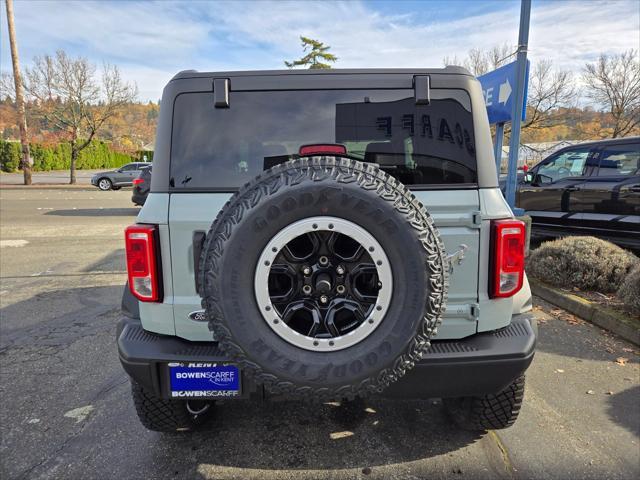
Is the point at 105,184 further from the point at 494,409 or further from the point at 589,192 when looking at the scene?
the point at 494,409

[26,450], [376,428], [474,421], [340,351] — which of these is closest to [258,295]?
[340,351]

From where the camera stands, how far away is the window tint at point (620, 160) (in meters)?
5.91

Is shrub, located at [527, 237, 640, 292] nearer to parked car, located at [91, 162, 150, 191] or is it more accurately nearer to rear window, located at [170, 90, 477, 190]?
rear window, located at [170, 90, 477, 190]

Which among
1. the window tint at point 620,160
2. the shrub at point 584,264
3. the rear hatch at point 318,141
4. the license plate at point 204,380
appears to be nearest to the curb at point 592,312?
the shrub at point 584,264

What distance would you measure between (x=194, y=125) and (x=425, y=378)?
1.66 meters

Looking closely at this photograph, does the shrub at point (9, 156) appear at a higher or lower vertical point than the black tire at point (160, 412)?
higher

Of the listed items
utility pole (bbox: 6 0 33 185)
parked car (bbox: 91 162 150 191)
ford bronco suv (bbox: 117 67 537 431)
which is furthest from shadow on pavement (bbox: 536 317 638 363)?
utility pole (bbox: 6 0 33 185)

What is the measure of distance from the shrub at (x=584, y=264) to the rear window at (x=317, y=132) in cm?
367

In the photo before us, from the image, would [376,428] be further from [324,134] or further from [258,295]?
[324,134]

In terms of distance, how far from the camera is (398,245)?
174 cm

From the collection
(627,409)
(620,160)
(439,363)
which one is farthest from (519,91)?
(439,363)

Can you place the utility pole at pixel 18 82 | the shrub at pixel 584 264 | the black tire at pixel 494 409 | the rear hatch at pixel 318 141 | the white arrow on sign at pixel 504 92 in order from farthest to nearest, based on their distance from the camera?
1. the utility pole at pixel 18 82
2. the white arrow on sign at pixel 504 92
3. the shrub at pixel 584 264
4. the black tire at pixel 494 409
5. the rear hatch at pixel 318 141

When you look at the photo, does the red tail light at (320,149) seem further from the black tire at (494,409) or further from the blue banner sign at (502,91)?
the blue banner sign at (502,91)

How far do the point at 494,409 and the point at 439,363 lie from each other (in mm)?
718
